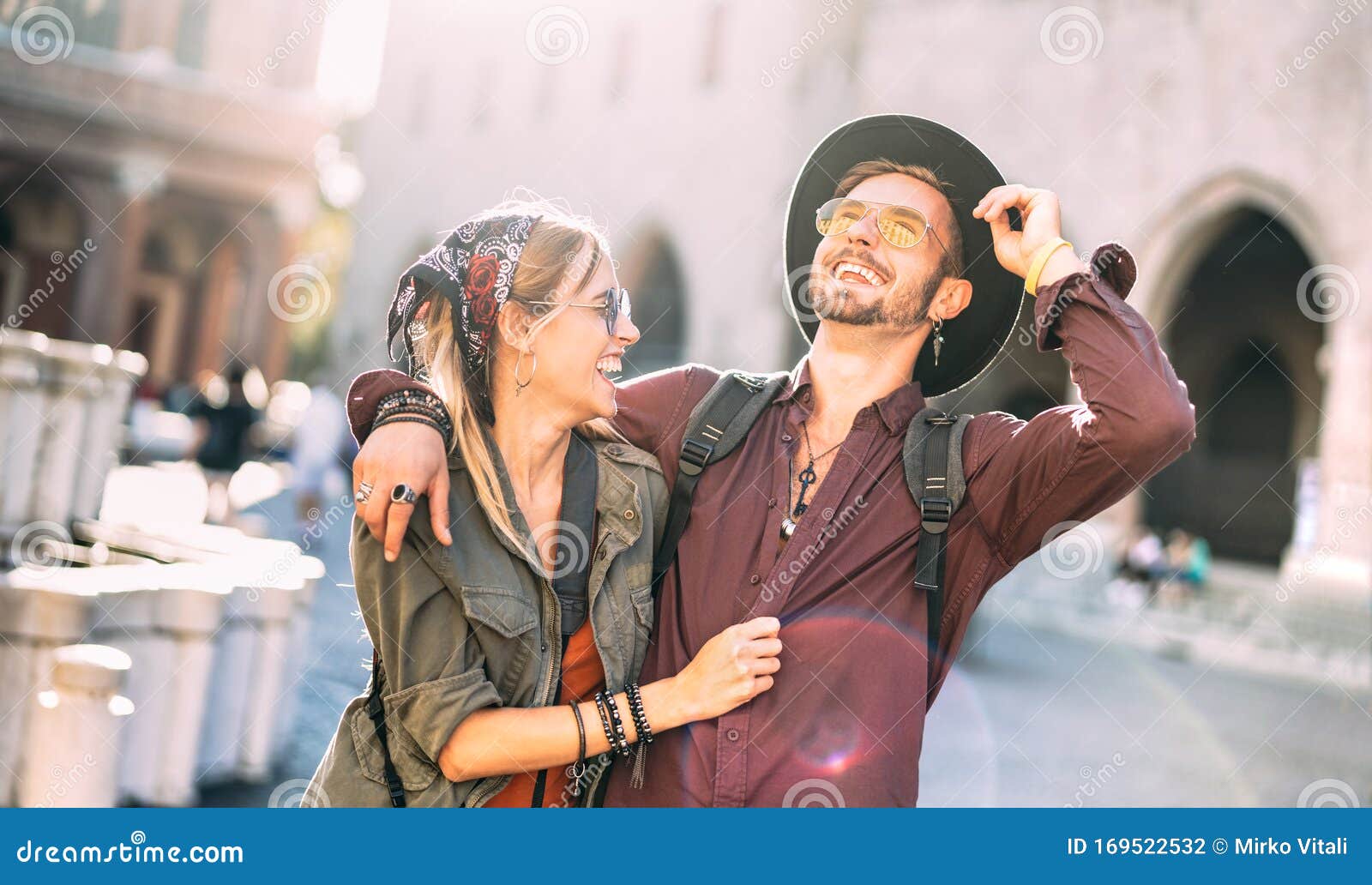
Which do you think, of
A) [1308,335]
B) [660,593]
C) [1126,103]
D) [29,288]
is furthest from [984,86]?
[29,288]

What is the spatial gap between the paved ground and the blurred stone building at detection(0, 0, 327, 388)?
12.2 metres

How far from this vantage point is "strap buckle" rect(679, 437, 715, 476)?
9.08ft

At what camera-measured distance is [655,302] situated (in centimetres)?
2262

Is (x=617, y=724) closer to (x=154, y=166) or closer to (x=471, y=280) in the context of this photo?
(x=471, y=280)

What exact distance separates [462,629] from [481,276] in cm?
80

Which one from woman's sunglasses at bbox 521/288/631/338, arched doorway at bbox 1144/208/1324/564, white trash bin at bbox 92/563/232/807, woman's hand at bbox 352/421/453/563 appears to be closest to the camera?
woman's hand at bbox 352/421/453/563

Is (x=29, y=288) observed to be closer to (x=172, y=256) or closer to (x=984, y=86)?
(x=172, y=256)

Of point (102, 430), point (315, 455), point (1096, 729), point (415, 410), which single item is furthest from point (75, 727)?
point (315, 455)

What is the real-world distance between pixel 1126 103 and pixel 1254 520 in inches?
342

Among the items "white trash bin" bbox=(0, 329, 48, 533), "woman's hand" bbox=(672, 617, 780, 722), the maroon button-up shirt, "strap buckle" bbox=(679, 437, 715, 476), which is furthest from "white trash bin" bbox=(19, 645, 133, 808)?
"woman's hand" bbox=(672, 617, 780, 722)

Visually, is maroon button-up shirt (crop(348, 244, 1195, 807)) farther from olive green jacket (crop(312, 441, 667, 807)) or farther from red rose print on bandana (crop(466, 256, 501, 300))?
red rose print on bandana (crop(466, 256, 501, 300))

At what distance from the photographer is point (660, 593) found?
2.75 metres

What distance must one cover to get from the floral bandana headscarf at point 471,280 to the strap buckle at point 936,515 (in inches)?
41.7

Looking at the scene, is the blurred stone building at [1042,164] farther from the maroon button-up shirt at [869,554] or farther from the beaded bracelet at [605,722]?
the beaded bracelet at [605,722]
